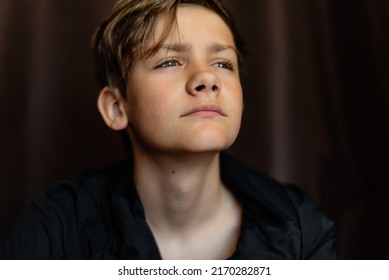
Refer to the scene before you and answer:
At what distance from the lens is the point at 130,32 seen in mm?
942

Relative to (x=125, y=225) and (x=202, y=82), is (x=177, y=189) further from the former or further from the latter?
(x=202, y=82)

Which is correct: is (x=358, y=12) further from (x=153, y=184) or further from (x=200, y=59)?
(x=153, y=184)

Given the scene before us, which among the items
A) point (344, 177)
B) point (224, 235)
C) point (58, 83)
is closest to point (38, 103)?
point (58, 83)

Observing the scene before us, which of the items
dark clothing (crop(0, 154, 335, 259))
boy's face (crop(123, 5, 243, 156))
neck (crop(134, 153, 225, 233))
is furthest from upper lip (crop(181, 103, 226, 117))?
dark clothing (crop(0, 154, 335, 259))

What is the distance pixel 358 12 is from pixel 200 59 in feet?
1.54

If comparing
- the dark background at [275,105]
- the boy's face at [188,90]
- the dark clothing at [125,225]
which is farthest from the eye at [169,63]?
the dark background at [275,105]

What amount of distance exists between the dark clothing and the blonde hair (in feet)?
0.73

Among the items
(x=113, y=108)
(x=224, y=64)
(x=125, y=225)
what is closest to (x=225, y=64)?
(x=224, y=64)

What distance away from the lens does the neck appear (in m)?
0.95

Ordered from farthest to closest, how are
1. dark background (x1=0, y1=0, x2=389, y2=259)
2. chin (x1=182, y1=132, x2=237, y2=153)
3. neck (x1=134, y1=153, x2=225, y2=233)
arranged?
dark background (x1=0, y1=0, x2=389, y2=259) → neck (x1=134, y1=153, x2=225, y2=233) → chin (x1=182, y1=132, x2=237, y2=153)

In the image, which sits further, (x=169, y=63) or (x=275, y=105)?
(x=275, y=105)

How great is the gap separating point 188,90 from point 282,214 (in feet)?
0.99

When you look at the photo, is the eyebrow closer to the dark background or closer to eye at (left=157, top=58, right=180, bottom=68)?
eye at (left=157, top=58, right=180, bottom=68)

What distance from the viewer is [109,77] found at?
104 centimetres
